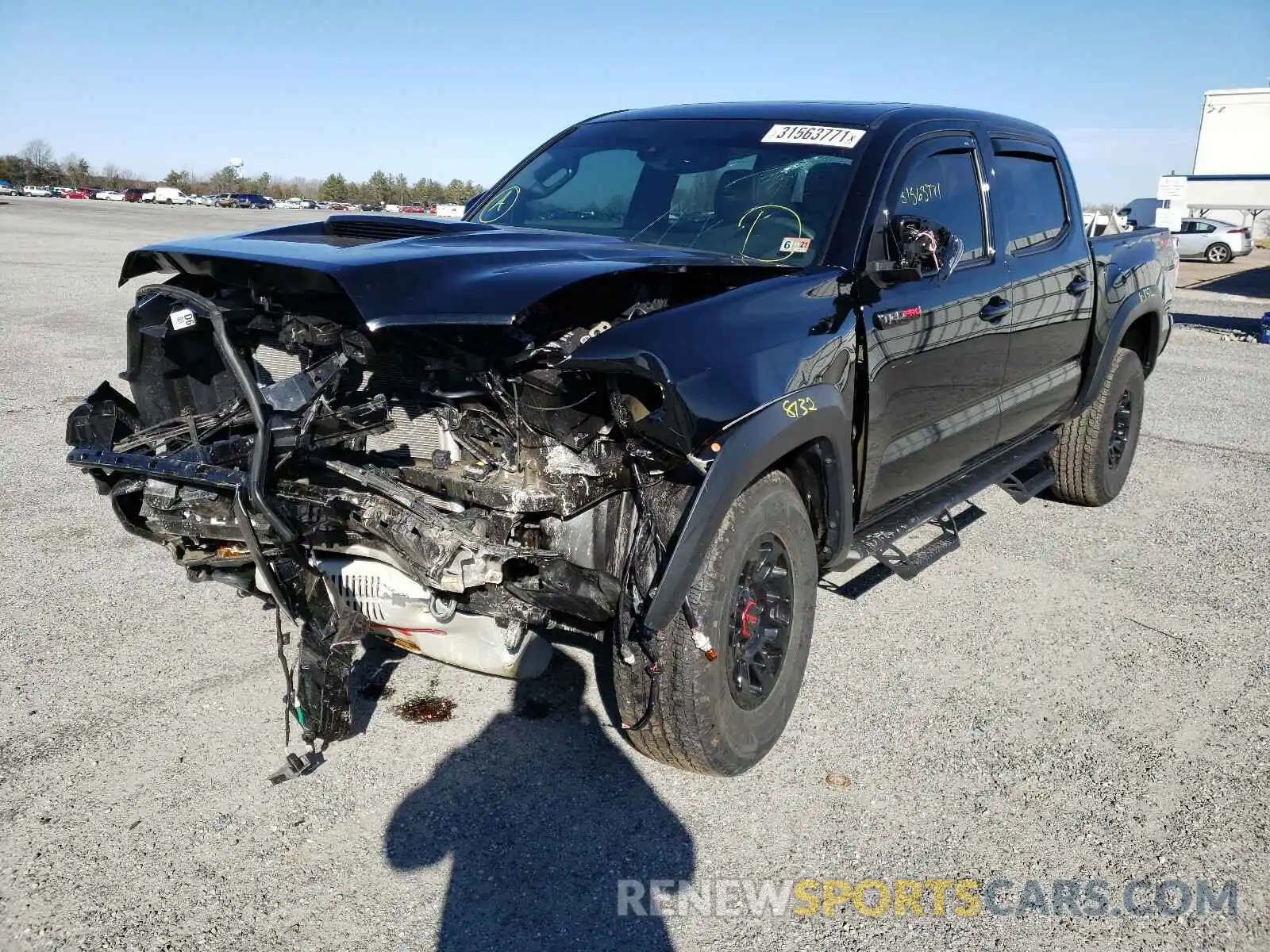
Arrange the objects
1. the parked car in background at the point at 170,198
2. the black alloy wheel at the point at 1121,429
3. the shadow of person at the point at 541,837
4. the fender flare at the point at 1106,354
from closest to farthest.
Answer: the shadow of person at the point at 541,837 < the fender flare at the point at 1106,354 < the black alloy wheel at the point at 1121,429 < the parked car in background at the point at 170,198

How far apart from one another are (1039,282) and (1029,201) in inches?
17.6

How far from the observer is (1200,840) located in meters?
2.97

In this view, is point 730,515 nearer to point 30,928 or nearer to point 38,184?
point 30,928

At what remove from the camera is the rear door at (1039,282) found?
459cm

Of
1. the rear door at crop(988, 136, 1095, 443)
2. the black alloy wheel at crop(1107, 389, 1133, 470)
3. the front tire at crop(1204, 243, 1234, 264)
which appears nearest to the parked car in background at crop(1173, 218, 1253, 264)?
the front tire at crop(1204, 243, 1234, 264)

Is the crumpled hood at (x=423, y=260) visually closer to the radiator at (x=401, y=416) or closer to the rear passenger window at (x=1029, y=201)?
the radiator at (x=401, y=416)

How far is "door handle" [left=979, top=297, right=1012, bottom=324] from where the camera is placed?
4230 mm

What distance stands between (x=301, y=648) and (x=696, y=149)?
2.53m

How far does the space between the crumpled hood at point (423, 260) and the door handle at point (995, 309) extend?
1.29 meters

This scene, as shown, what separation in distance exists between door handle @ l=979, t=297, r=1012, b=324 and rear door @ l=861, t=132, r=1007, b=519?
10mm

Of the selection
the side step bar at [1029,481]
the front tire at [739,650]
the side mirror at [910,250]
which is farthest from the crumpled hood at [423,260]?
the side step bar at [1029,481]

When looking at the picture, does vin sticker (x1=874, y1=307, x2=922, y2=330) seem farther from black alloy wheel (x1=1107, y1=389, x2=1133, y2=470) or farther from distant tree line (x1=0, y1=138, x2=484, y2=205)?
distant tree line (x1=0, y1=138, x2=484, y2=205)

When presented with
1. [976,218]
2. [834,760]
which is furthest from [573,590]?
[976,218]

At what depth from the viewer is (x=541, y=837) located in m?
2.93
